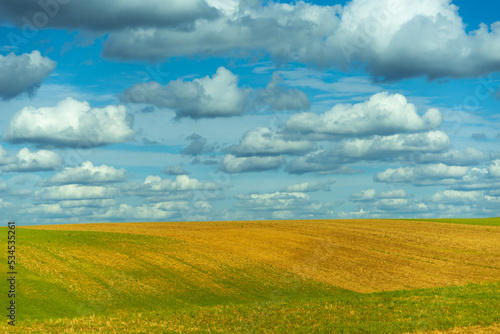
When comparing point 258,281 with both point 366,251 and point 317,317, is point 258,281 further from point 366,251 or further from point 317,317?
point 366,251

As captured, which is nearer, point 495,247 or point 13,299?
point 13,299

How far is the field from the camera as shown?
1141 inches

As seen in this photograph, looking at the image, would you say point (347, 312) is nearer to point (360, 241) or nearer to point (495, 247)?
point (360, 241)

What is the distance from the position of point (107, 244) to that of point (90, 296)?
1611 cm

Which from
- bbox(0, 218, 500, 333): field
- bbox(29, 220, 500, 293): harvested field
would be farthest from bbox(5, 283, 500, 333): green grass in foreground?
bbox(29, 220, 500, 293): harvested field

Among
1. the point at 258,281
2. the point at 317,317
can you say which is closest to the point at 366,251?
the point at 258,281

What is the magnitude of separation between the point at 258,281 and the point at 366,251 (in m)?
19.0

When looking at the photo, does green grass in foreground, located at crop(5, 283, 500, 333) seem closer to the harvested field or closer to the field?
the field

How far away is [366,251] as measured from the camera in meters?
59.6

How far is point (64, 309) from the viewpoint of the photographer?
109ft

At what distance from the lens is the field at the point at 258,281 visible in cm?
2897

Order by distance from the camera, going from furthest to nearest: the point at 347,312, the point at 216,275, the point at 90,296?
the point at 216,275 → the point at 90,296 → the point at 347,312

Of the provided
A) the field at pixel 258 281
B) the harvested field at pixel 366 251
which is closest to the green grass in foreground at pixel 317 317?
the field at pixel 258 281

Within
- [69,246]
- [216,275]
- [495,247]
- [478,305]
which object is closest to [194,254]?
[216,275]
